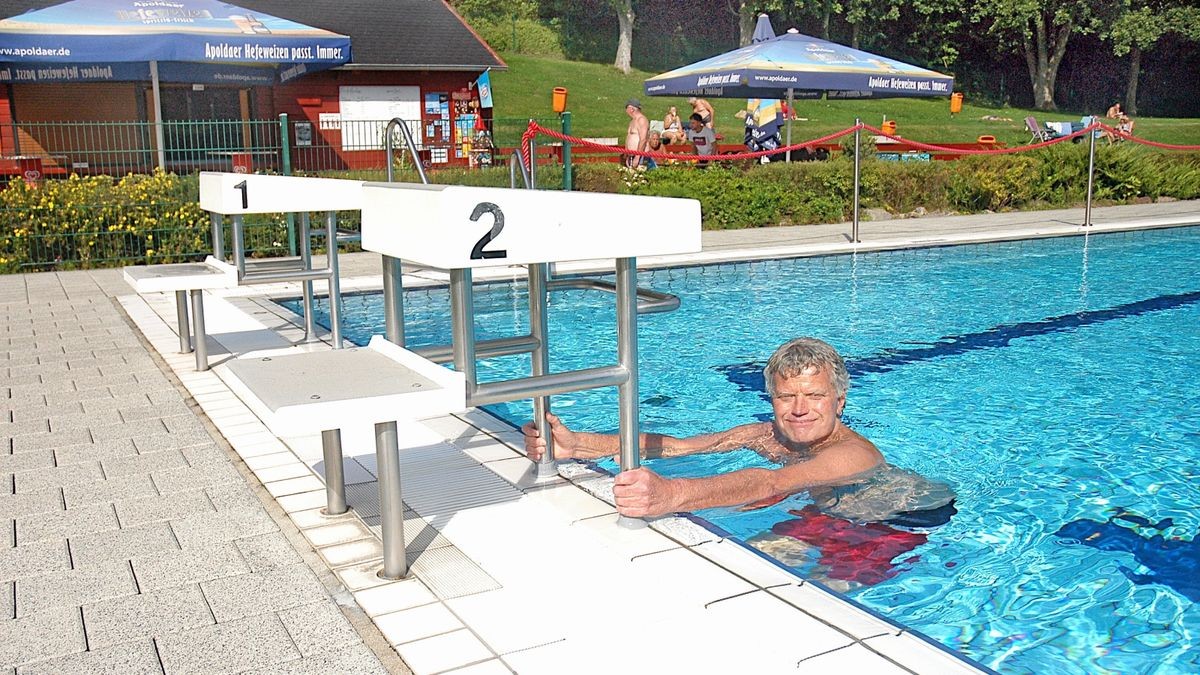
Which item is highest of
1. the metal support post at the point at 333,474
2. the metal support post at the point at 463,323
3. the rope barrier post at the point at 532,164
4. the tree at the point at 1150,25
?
the tree at the point at 1150,25

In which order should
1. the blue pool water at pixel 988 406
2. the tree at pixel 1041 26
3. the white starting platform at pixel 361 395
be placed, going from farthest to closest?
the tree at pixel 1041 26, the blue pool water at pixel 988 406, the white starting platform at pixel 361 395

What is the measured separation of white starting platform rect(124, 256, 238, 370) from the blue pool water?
1.70 m

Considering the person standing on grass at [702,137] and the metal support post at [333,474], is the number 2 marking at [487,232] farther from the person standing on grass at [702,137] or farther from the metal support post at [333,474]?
the person standing on grass at [702,137]

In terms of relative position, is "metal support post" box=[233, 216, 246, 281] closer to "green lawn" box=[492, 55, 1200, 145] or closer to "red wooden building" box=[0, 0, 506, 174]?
"red wooden building" box=[0, 0, 506, 174]

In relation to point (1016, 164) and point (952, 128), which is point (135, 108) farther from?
point (952, 128)

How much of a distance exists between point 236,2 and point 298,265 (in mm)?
22962

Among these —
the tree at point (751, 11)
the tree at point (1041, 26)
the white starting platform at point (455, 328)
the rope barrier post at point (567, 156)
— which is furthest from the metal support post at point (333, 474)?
the tree at point (751, 11)

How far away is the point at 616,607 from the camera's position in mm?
3053

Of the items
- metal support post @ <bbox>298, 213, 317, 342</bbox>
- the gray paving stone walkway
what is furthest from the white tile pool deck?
metal support post @ <bbox>298, 213, 317, 342</bbox>

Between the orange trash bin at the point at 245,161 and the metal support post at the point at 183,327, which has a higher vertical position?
the orange trash bin at the point at 245,161

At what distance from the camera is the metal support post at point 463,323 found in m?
3.22

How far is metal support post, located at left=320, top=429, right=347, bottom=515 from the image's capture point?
3.75m

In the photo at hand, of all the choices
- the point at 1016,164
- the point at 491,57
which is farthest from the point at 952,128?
the point at 1016,164

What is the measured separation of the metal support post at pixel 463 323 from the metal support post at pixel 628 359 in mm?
505
